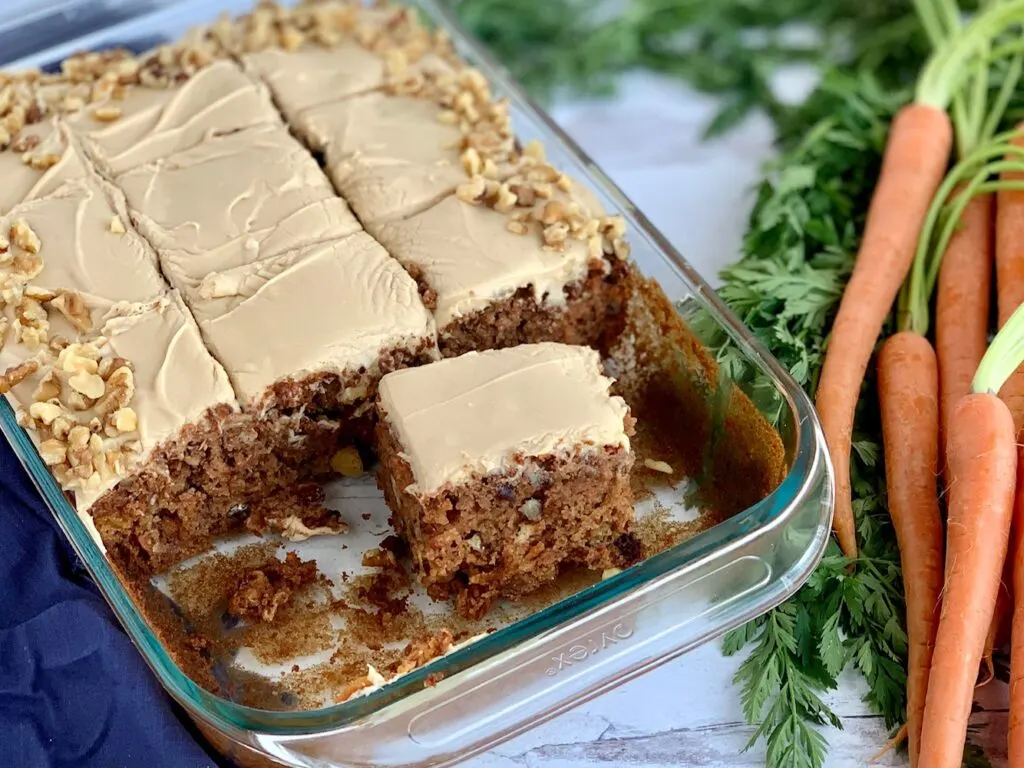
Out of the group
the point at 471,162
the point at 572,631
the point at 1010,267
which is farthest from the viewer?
the point at 1010,267

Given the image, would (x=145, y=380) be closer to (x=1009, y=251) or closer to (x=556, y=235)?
(x=556, y=235)

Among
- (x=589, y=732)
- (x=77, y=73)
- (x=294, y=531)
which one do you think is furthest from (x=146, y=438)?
(x=77, y=73)

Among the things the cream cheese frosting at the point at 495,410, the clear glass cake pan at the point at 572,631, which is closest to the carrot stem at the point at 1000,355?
the clear glass cake pan at the point at 572,631

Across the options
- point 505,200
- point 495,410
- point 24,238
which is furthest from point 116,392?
point 505,200

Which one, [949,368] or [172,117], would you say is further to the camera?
[172,117]

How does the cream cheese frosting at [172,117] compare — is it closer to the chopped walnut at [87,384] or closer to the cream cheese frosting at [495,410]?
the chopped walnut at [87,384]

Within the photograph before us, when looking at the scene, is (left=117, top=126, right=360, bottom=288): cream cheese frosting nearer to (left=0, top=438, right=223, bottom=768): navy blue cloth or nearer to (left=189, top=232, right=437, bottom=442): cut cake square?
(left=189, top=232, right=437, bottom=442): cut cake square

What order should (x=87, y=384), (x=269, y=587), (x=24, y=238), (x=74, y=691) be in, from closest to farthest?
(x=74, y=691) → (x=87, y=384) → (x=269, y=587) → (x=24, y=238)
